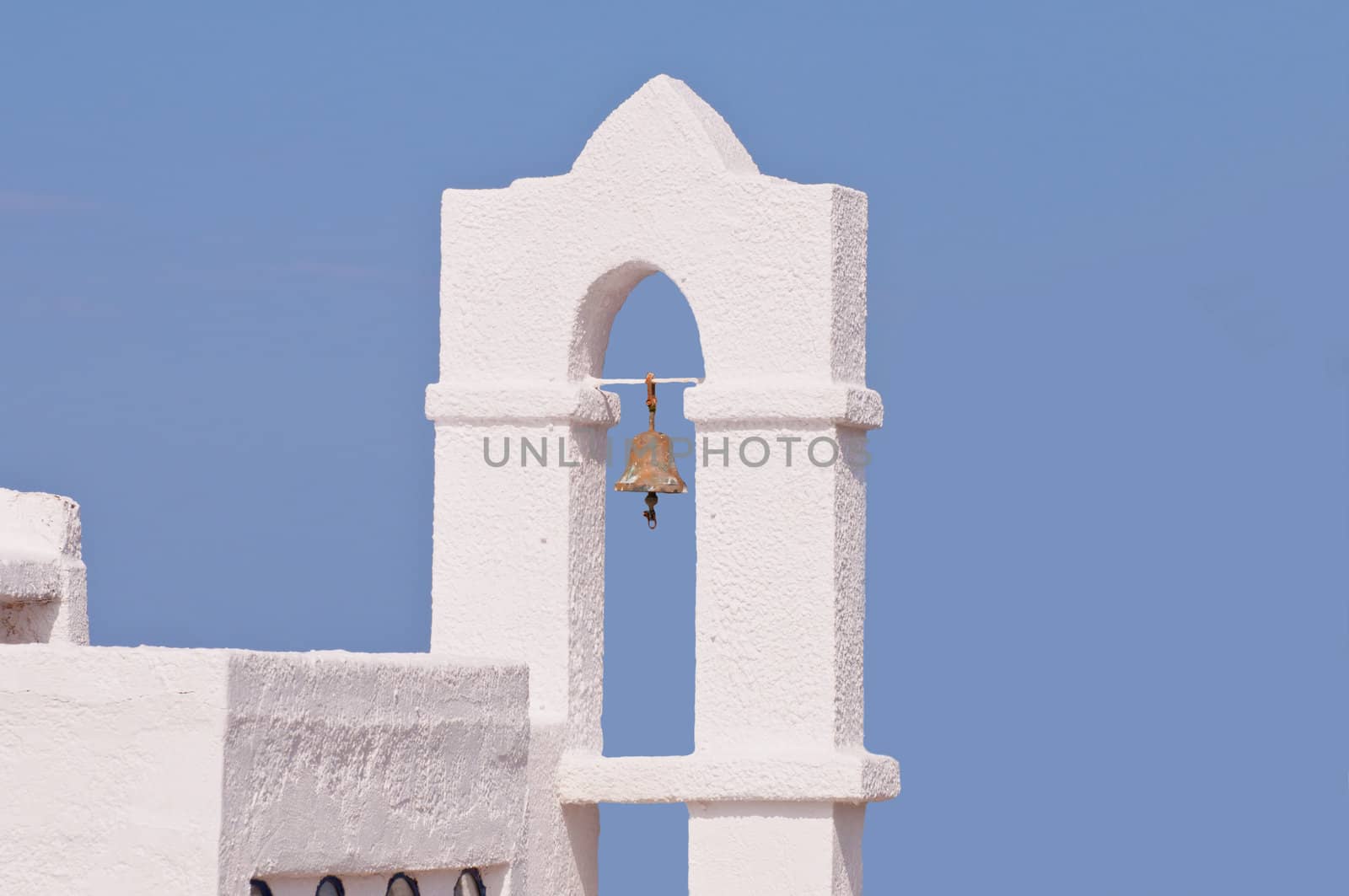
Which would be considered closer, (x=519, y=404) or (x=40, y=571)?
(x=40, y=571)

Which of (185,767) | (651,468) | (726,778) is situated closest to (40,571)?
(651,468)

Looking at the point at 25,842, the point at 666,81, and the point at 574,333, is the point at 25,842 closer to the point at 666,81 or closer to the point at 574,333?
the point at 574,333

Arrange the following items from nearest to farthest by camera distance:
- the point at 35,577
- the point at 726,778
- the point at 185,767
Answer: the point at 185,767, the point at 726,778, the point at 35,577

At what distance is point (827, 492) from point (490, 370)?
4.81 feet

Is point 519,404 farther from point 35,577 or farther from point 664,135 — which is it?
point 35,577

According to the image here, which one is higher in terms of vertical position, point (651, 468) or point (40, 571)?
point (651, 468)

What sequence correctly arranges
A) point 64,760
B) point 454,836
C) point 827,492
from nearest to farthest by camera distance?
point 64,760 < point 454,836 < point 827,492

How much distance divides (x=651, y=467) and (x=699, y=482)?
10.6 inches

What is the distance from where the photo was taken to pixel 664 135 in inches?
389

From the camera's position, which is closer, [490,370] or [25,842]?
[25,842]

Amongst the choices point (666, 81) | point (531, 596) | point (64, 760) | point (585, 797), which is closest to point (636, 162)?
point (666, 81)

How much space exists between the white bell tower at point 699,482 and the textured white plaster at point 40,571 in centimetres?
139

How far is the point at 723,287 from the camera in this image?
31.8 feet

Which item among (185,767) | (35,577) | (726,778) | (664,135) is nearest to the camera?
(185,767)
